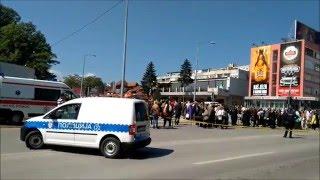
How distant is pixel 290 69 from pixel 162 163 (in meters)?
87.4

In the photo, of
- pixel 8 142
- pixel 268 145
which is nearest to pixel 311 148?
pixel 268 145

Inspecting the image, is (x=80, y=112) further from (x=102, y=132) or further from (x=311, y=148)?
(x=311, y=148)

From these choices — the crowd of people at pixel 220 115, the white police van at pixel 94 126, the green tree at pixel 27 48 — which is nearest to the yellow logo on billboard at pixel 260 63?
the green tree at pixel 27 48

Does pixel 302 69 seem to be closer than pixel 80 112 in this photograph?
No

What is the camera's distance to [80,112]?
1456 cm

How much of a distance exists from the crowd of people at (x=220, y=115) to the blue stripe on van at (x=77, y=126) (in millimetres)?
12289

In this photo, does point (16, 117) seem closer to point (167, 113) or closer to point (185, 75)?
point (167, 113)

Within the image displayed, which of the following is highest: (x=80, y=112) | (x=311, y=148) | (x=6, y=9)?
(x=6, y=9)

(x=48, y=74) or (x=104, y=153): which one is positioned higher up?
(x=48, y=74)

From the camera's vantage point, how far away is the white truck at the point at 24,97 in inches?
973

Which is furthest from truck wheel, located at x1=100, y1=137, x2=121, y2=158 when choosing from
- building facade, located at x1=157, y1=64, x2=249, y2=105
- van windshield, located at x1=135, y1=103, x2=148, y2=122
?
building facade, located at x1=157, y1=64, x2=249, y2=105

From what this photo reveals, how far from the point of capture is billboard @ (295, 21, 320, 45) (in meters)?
101

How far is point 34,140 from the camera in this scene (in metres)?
14.9

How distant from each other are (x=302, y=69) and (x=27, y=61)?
2109 inches
